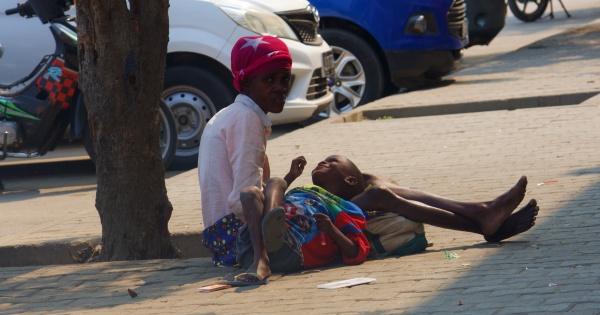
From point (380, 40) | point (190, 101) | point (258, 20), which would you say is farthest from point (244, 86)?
point (380, 40)

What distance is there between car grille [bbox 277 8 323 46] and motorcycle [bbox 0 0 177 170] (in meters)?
2.15

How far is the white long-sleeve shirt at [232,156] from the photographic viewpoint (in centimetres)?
540

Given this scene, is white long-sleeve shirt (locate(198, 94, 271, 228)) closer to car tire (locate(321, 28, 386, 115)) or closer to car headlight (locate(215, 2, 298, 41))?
car headlight (locate(215, 2, 298, 41))

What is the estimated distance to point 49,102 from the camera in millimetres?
9281

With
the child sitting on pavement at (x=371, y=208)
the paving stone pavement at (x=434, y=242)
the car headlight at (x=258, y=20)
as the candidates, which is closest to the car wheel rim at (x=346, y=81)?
the paving stone pavement at (x=434, y=242)

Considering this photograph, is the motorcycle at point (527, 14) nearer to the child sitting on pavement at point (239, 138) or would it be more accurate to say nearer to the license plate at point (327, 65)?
the license plate at point (327, 65)

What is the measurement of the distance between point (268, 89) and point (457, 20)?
7.88 meters

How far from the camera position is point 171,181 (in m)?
8.74

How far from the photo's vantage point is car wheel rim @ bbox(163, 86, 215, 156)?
9852 millimetres

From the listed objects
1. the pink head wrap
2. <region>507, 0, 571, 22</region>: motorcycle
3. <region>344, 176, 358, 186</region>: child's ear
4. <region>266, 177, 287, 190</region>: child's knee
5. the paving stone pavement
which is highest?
the pink head wrap

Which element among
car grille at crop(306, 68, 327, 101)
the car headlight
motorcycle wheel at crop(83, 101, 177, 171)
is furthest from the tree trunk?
car grille at crop(306, 68, 327, 101)

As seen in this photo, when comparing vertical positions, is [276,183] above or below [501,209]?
above

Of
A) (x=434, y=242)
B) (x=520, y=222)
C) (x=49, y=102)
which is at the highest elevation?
(x=49, y=102)

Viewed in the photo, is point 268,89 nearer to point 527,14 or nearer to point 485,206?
point 485,206
